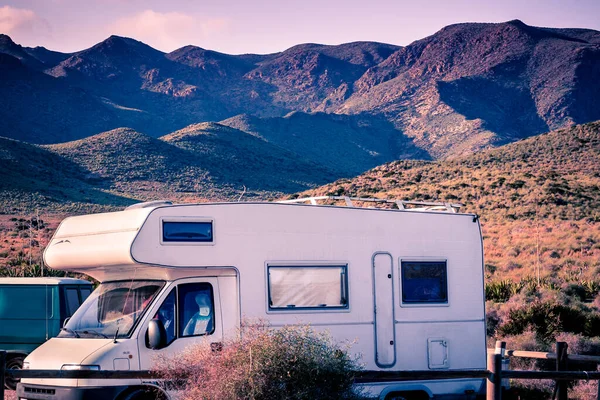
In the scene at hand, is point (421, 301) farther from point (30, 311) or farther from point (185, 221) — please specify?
point (30, 311)

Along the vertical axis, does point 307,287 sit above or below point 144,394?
above

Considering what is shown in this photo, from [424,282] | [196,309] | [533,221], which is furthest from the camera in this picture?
[533,221]

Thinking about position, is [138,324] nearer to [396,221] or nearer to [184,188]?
[396,221]

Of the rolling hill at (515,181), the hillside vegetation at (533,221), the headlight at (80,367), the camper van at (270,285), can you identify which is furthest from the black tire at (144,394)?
the rolling hill at (515,181)

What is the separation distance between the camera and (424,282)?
9867 mm

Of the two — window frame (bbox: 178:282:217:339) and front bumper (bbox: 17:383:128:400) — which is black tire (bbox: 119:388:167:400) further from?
window frame (bbox: 178:282:217:339)

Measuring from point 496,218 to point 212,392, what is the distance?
119 feet

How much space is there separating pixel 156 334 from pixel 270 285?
1416mm

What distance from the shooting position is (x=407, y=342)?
9.49m

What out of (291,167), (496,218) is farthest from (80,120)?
(496,218)

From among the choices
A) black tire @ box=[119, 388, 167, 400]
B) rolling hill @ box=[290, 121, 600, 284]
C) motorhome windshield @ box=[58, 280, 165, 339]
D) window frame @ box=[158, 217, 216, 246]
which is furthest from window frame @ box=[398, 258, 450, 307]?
rolling hill @ box=[290, 121, 600, 284]

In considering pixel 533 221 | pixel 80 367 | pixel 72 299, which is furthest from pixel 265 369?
pixel 533 221

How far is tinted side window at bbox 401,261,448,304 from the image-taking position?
970cm

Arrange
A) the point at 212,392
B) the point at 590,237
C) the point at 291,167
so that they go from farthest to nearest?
the point at 291,167
the point at 590,237
the point at 212,392
